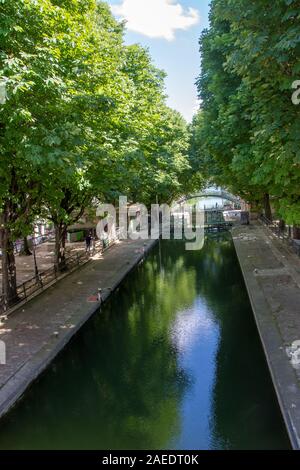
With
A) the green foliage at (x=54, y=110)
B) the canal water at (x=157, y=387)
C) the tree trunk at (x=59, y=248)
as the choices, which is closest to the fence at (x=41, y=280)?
the tree trunk at (x=59, y=248)

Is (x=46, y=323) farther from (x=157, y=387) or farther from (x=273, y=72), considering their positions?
(x=273, y=72)

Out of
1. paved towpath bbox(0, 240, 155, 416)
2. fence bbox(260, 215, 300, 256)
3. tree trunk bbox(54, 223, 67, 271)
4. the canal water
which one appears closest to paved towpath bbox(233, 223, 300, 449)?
fence bbox(260, 215, 300, 256)

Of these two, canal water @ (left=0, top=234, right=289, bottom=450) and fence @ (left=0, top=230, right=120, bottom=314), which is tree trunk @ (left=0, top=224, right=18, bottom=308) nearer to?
fence @ (left=0, top=230, right=120, bottom=314)

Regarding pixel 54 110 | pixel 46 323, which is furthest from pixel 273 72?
pixel 46 323

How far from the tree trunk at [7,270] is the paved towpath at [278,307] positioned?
400 inches

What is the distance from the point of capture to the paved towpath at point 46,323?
36.9ft

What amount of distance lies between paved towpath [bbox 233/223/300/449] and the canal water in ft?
2.17

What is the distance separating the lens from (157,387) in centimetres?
1177

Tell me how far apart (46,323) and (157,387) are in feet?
18.0

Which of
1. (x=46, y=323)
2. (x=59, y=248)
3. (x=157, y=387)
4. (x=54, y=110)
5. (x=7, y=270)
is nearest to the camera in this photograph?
(x=157, y=387)

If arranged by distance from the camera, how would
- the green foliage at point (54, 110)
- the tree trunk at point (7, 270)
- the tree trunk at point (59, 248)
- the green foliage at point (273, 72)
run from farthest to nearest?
the tree trunk at point (59, 248) < the tree trunk at point (7, 270) < the green foliage at point (54, 110) < the green foliage at point (273, 72)

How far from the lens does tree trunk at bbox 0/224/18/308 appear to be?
16547 mm

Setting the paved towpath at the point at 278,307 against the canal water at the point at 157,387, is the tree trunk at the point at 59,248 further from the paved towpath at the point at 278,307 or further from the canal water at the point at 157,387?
the paved towpath at the point at 278,307

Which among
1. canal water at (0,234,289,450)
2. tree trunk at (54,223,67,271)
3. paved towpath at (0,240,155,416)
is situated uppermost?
tree trunk at (54,223,67,271)
